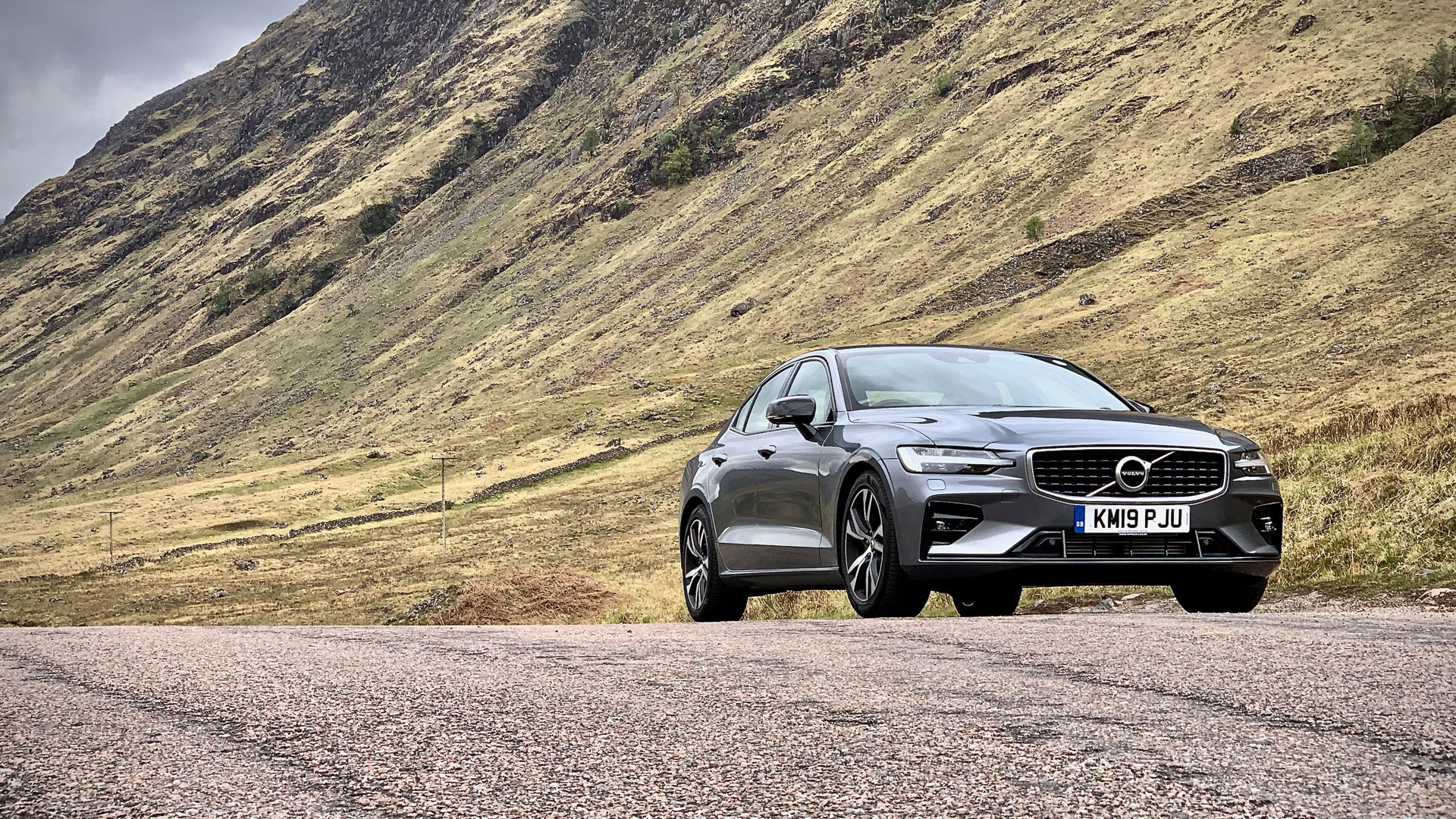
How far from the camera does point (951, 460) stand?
7.76 meters

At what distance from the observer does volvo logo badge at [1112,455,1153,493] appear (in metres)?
7.72

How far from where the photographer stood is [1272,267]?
49.3 metres

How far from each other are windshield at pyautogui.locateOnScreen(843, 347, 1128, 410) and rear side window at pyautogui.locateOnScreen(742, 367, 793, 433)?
0.77 meters

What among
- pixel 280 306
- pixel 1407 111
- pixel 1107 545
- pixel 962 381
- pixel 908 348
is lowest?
pixel 1107 545

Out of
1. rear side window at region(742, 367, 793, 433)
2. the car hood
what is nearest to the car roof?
rear side window at region(742, 367, 793, 433)

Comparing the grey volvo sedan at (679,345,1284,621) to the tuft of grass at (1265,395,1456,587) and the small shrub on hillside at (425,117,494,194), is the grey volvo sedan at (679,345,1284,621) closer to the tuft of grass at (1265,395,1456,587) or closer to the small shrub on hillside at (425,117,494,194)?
the tuft of grass at (1265,395,1456,587)

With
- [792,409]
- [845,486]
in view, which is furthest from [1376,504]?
[792,409]

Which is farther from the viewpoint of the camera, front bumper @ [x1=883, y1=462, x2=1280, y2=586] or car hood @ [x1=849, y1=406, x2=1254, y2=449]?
car hood @ [x1=849, y1=406, x2=1254, y2=449]

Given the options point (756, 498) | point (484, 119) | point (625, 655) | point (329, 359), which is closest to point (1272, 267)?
point (756, 498)

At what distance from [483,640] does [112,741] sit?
11.5ft

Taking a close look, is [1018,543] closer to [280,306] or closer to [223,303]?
[280,306]

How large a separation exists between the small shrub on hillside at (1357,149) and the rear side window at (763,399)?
5648cm

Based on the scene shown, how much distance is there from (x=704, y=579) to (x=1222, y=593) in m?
3.72

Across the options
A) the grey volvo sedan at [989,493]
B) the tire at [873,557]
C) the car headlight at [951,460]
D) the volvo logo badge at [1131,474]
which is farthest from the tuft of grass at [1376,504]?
the tire at [873,557]
